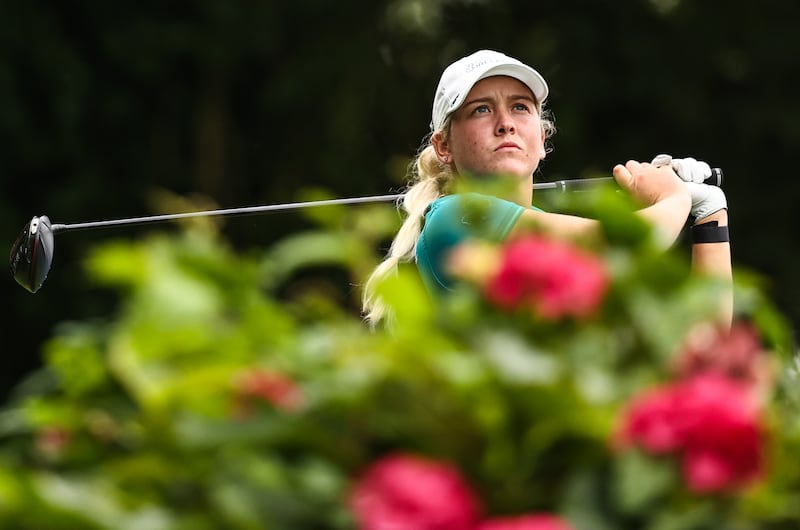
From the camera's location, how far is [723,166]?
40.2 feet

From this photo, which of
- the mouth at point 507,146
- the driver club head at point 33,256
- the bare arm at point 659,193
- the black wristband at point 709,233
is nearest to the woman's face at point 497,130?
→ the mouth at point 507,146

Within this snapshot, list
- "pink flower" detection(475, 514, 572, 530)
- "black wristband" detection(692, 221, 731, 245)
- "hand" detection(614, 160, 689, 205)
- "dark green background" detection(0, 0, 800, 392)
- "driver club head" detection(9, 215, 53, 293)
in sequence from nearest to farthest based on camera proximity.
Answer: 1. "pink flower" detection(475, 514, 572, 530)
2. "hand" detection(614, 160, 689, 205)
3. "black wristband" detection(692, 221, 731, 245)
4. "driver club head" detection(9, 215, 53, 293)
5. "dark green background" detection(0, 0, 800, 392)

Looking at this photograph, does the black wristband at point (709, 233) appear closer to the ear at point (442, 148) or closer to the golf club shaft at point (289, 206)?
the golf club shaft at point (289, 206)

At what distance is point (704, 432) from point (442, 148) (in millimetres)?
2254

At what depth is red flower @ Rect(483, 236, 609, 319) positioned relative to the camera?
1259mm

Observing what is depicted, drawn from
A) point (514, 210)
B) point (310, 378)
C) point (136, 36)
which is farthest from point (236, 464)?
point (136, 36)

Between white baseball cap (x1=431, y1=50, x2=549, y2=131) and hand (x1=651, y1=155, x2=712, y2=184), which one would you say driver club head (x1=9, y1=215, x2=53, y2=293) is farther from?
hand (x1=651, y1=155, x2=712, y2=184)

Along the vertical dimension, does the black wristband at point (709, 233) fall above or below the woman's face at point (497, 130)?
below

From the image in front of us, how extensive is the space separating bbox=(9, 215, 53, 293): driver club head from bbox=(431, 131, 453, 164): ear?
57.4 inches

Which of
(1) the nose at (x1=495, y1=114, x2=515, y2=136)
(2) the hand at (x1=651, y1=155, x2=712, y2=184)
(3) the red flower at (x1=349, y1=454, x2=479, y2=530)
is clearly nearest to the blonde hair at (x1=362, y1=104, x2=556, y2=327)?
(1) the nose at (x1=495, y1=114, x2=515, y2=136)

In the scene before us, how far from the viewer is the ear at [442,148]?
3404 millimetres

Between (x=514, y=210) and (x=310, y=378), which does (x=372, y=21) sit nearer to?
(x=514, y=210)

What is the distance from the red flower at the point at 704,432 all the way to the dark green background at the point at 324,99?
1048 centimetres

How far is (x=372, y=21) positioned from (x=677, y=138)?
103 inches
